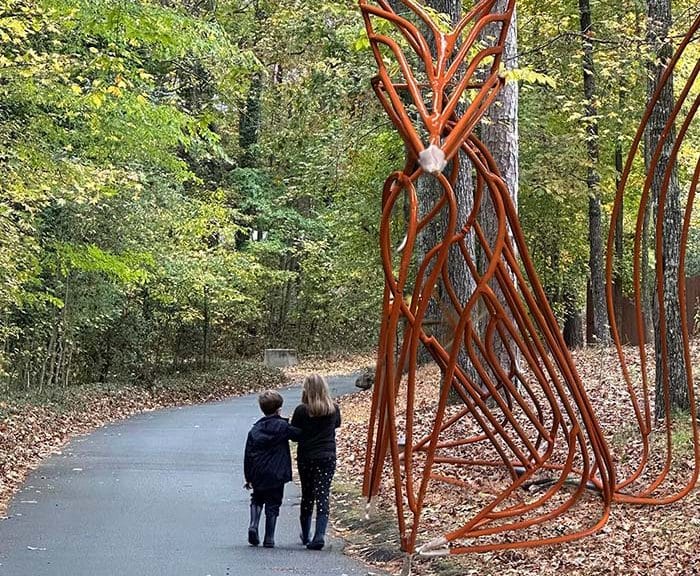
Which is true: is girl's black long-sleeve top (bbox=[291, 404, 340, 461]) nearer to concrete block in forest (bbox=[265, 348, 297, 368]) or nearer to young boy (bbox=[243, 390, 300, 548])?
young boy (bbox=[243, 390, 300, 548])

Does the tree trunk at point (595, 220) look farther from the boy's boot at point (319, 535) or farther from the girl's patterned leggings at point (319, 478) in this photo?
the boy's boot at point (319, 535)

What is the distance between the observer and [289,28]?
54.2 feet

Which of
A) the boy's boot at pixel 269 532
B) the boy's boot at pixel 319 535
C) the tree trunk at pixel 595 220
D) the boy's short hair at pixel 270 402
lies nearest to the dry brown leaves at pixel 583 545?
the boy's boot at pixel 319 535

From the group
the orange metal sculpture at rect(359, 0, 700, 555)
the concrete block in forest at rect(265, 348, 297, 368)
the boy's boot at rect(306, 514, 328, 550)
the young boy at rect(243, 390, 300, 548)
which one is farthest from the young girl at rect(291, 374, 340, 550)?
the concrete block in forest at rect(265, 348, 297, 368)

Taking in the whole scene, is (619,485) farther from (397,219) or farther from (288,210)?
(288,210)

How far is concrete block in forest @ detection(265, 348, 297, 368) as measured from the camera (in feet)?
111

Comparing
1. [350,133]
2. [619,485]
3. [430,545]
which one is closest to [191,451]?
[350,133]

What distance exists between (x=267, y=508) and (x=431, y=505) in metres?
1.55

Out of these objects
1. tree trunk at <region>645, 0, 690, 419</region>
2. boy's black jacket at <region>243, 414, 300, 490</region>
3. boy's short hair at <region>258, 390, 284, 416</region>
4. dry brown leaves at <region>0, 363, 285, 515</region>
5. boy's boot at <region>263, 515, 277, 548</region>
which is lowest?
dry brown leaves at <region>0, 363, 285, 515</region>

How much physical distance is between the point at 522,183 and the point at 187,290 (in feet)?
30.5

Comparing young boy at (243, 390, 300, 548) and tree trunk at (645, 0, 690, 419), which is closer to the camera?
young boy at (243, 390, 300, 548)

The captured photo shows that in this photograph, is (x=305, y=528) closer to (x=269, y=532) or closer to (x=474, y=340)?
(x=269, y=532)

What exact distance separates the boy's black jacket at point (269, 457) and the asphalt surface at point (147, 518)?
589mm

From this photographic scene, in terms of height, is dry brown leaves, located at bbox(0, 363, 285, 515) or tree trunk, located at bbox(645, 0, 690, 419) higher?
tree trunk, located at bbox(645, 0, 690, 419)
